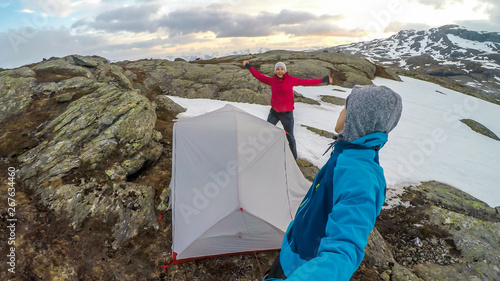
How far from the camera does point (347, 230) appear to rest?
1935 millimetres

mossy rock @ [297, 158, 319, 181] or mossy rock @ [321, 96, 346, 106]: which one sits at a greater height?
mossy rock @ [321, 96, 346, 106]

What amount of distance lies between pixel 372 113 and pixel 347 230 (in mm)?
1196

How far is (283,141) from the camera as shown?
27.4 ft

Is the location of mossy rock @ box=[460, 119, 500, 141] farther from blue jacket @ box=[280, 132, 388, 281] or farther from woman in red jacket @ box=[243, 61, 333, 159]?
blue jacket @ box=[280, 132, 388, 281]

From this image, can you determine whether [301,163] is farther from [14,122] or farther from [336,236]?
[14,122]

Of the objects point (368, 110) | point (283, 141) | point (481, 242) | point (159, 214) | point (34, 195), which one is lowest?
point (481, 242)

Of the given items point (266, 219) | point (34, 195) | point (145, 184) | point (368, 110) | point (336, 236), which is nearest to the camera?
point (336, 236)

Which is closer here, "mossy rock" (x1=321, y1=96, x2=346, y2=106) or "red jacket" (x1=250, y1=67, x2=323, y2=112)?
"red jacket" (x1=250, y1=67, x2=323, y2=112)

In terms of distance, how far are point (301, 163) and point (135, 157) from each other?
767cm

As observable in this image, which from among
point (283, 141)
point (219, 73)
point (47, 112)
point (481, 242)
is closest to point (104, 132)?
point (47, 112)

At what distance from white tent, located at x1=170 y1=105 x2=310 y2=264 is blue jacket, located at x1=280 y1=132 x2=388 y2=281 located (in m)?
3.80

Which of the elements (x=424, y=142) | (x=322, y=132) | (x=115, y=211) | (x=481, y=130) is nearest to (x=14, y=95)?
(x=115, y=211)

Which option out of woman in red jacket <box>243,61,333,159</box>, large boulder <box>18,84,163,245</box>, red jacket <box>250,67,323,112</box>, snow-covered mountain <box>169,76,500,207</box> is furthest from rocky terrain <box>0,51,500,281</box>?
red jacket <box>250,67,323,112</box>

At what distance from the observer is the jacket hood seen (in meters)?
2.36
